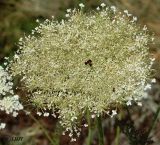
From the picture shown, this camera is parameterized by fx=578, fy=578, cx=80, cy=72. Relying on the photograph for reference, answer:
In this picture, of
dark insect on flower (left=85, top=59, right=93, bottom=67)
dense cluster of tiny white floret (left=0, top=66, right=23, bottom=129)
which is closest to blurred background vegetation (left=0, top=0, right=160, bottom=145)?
dense cluster of tiny white floret (left=0, top=66, right=23, bottom=129)

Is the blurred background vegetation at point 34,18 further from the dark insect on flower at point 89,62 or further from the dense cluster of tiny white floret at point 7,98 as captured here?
the dark insect on flower at point 89,62

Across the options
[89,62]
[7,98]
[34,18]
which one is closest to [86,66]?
[89,62]

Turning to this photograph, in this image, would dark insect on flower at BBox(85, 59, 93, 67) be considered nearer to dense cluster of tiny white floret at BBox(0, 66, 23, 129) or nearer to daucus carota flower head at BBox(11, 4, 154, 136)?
daucus carota flower head at BBox(11, 4, 154, 136)

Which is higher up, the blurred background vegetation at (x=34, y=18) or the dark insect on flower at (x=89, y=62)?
the blurred background vegetation at (x=34, y=18)

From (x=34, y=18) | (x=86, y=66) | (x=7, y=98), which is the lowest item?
(x=7, y=98)

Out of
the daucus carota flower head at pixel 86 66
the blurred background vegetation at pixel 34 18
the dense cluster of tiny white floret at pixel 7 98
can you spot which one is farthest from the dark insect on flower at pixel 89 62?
the blurred background vegetation at pixel 34 18

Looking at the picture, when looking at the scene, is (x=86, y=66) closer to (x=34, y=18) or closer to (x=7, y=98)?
(x=7, y=98)
